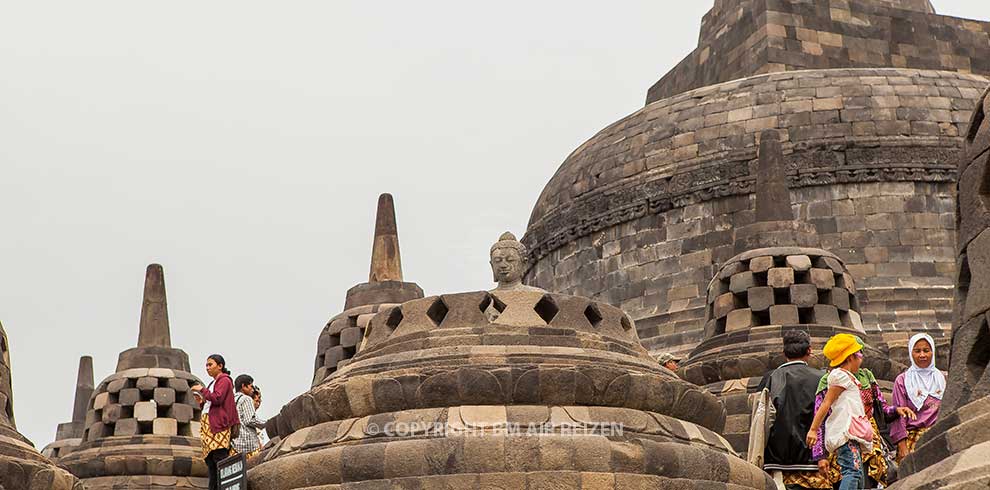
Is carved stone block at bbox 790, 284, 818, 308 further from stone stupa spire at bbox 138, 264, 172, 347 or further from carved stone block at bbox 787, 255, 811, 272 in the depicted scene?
stone stupa spire at bbox 138, 264, 172, 347

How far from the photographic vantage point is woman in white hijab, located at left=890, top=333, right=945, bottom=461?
1310 centimetres

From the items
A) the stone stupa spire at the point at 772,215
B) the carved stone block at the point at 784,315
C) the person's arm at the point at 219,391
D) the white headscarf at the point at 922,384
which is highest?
the stone stupa spire at the point at 772,215

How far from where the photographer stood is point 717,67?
33.3 metres

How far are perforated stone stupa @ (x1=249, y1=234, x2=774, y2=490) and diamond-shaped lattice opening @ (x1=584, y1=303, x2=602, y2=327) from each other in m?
0.01

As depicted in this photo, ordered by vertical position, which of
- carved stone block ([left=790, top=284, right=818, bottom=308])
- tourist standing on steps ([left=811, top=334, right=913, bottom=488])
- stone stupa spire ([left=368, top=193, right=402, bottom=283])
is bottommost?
tourist standing on steps ([left=811, top=334, right=913, bottom=488])

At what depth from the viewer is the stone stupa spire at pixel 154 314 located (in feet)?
86.1

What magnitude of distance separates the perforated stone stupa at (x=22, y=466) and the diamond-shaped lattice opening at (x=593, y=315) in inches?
203

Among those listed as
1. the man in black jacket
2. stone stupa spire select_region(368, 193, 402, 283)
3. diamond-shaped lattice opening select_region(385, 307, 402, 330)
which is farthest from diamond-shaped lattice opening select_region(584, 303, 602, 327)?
stone stupa spire select_region(368, 193, 402, 283)

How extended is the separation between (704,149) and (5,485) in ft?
51.1

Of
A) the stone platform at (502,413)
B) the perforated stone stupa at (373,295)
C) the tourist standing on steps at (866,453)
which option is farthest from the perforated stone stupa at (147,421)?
the tourist standing on steps at (866,453)

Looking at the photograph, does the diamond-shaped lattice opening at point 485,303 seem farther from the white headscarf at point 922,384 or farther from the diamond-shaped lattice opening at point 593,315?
the white headscarf at point 922,384

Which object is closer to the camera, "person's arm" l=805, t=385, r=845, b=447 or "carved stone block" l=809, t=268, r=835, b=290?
"person's arm" l=805, t=385, r=845, b=447

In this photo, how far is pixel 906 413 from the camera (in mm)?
13039

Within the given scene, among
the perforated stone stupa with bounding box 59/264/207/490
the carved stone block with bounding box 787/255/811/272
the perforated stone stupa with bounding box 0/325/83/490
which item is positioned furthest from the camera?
the perforated stone stupa with bounding box 59/264/207/490
